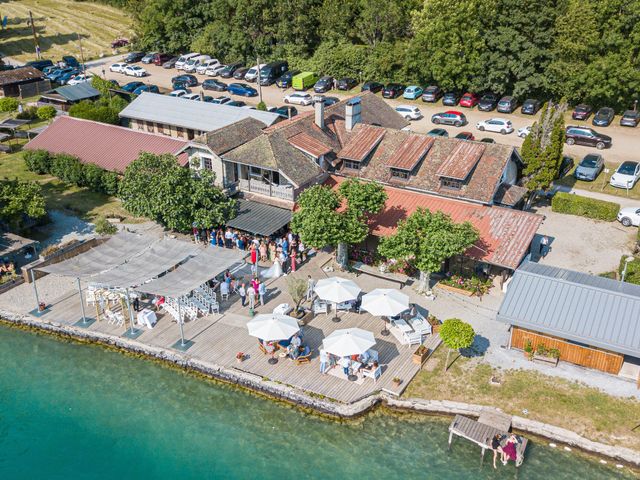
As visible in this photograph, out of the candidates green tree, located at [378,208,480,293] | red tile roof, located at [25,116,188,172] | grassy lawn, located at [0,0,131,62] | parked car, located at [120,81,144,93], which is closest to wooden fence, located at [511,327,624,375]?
green tree, located at [378,208,480,293]

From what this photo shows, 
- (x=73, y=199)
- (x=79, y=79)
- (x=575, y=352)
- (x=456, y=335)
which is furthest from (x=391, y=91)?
(x=456, y=335)

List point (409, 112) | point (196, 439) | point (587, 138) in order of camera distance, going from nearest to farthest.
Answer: point (196, 439), point (587, 138), point (409, 112)

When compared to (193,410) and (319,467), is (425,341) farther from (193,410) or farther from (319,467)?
(193,410)

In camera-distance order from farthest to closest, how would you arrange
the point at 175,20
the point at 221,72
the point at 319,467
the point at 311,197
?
the point at 175,20 < the point at 221,72 < the point at 311,197 < the point at 319,467

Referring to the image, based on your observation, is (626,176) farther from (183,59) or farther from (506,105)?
(183,59)

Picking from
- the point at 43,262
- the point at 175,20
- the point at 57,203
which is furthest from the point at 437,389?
the point at 175,20

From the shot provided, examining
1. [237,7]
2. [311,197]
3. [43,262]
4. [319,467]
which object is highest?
[237,7]

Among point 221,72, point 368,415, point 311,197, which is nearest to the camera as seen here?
point 368,415
